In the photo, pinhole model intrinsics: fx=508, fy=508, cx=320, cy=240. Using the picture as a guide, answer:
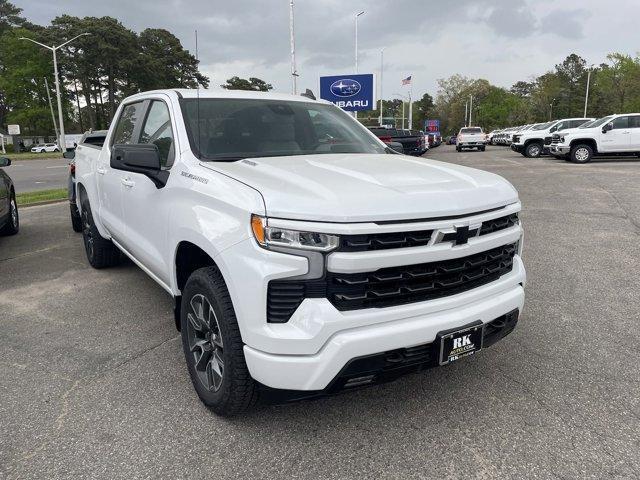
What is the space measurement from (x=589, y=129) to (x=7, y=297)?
20175 mm

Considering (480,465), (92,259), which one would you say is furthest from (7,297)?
(480,465)

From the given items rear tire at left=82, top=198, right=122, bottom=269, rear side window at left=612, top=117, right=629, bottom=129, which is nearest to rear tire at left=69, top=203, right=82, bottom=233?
rear tire at left=82, top=198, right=122, bottom=269

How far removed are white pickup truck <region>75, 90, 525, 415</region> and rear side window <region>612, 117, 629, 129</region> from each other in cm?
1928

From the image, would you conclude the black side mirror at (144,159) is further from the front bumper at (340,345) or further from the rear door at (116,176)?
the front bumper at (340,345)

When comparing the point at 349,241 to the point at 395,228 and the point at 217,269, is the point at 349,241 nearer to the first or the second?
the point at 395,228

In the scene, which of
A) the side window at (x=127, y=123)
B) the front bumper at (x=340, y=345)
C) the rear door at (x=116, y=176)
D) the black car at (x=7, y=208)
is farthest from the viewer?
the black car at (x=7, y=208)

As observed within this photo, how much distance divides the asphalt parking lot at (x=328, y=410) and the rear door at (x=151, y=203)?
2.21 feet

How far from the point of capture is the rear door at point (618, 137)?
1895 cm

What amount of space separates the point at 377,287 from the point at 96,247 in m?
4.22

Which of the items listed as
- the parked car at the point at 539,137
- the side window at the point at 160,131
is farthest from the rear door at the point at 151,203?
the parked car at the point at 539,137

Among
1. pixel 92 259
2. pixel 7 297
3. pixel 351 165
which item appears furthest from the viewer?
pixel 92 259

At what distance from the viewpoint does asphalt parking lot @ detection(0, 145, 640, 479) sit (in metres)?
2.40

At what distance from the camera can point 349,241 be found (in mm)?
2199

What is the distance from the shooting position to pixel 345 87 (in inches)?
966
